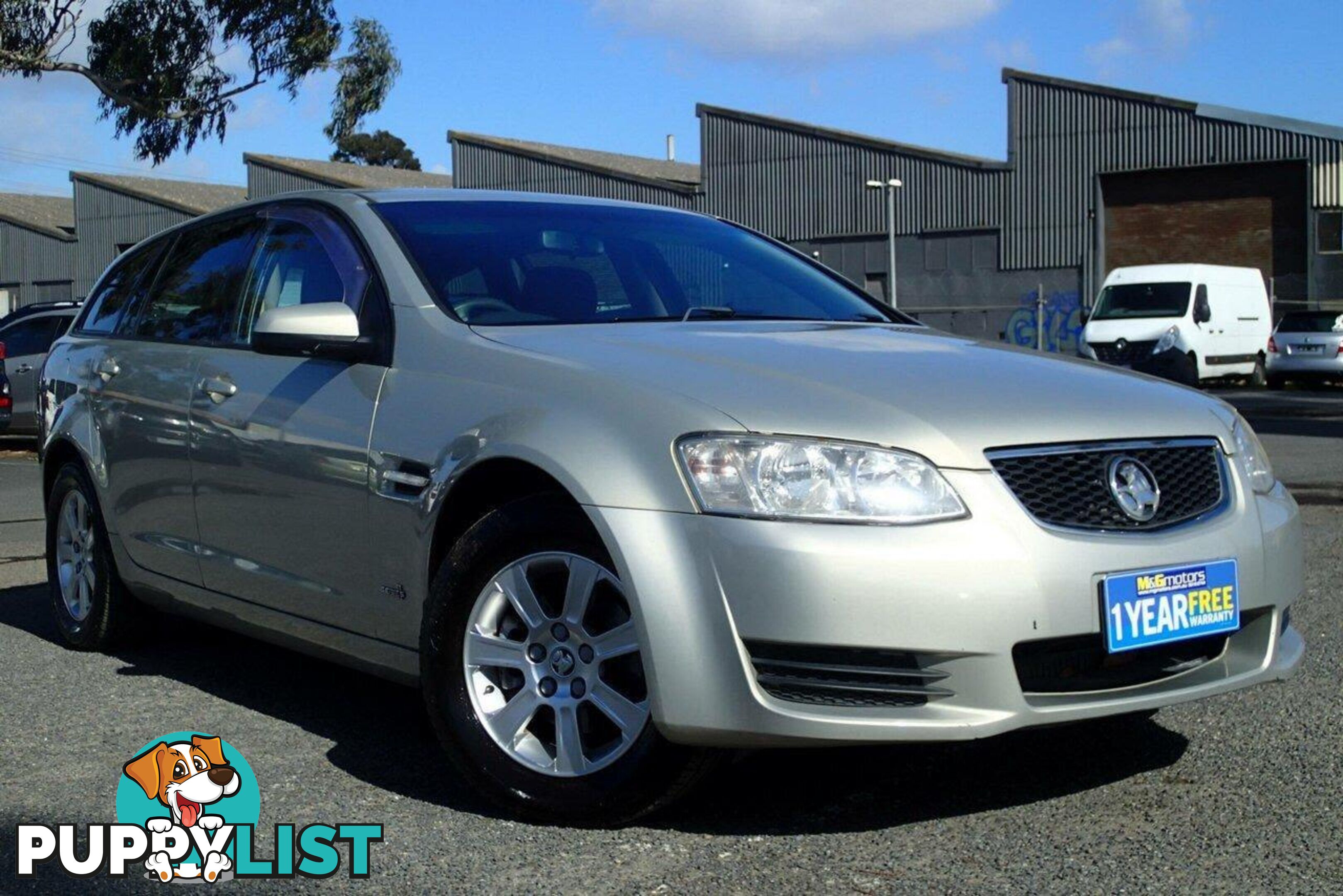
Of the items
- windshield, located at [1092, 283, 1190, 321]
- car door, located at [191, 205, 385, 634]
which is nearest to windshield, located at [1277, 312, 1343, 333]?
windshield, located at [1092, 283, 1190, 321]

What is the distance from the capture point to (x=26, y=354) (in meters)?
18.6

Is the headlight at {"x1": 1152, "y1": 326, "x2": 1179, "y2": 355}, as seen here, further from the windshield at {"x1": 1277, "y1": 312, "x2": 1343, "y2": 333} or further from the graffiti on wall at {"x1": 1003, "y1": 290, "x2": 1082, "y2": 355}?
the graffiti on wall at {"x1": 1003, "y1": 290, "x2": 1082, "y2": 355}

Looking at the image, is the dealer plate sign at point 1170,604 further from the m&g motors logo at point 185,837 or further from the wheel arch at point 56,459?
the wheel arch at point 56,459

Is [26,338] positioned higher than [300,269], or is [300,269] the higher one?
[300,269]

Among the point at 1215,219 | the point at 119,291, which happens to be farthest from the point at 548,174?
the point at 119,291

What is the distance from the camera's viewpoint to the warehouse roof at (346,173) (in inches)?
2167

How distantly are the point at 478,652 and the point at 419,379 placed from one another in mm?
749

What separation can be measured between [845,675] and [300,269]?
2357 millimetres

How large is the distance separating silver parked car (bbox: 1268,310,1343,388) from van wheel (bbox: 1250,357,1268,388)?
1173mm

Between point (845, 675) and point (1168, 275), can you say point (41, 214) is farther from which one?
point (845, 675)

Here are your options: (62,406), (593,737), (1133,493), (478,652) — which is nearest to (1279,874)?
(1133,493)

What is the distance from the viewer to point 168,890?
131 inches

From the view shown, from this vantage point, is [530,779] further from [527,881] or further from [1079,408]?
[1079,408]

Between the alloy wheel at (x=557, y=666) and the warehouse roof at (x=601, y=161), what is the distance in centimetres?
4460
